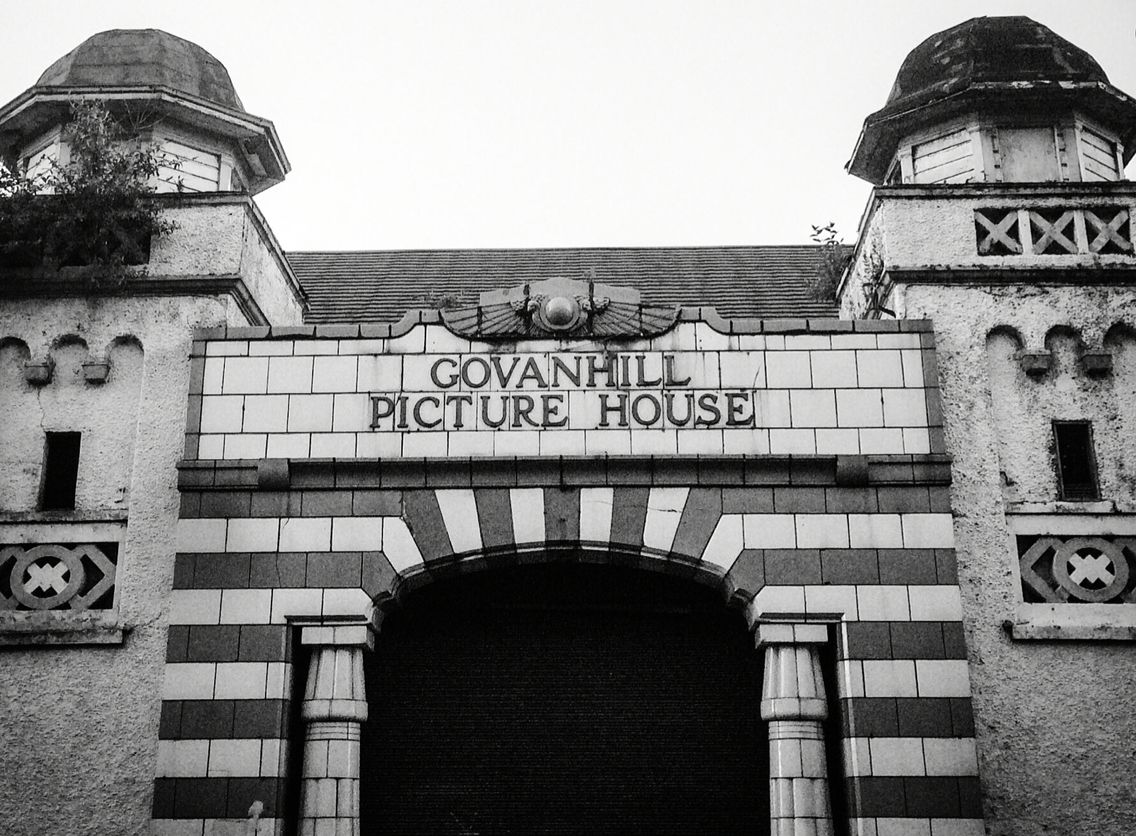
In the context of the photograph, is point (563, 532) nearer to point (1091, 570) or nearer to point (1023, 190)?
point (1091, 570)

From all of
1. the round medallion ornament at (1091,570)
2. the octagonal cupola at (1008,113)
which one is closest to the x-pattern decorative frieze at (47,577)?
the round medallion ornament at (1091,570)

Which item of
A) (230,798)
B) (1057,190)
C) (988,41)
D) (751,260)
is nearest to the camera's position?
(230,798)

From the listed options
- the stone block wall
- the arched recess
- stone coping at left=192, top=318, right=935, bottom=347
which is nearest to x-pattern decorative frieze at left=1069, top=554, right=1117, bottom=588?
the stone block wall

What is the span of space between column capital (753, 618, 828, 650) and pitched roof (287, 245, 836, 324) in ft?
19.3

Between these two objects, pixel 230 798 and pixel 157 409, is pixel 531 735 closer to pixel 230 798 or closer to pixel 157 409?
pixel 230 798

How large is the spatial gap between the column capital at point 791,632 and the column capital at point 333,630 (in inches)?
142

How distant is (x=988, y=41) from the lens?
15281 mm

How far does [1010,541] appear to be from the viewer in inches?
467

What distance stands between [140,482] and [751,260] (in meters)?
10.8

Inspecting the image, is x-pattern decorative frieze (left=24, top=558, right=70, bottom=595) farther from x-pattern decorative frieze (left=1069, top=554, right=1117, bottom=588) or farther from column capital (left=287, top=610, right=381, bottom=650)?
x-pattern decorative frieze (left=1069, top=554, right=1117, bottom=588)

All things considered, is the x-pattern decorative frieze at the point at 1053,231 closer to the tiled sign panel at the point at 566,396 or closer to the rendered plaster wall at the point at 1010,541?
the rendered plaster wall at the point at 1010,541

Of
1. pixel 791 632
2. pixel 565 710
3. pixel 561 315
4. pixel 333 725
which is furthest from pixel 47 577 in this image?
pixel 791 632

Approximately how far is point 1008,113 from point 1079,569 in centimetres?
600

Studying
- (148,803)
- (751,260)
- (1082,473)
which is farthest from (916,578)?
(751,260)
